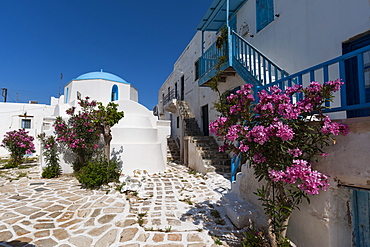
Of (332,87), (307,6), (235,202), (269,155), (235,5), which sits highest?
(235,5)

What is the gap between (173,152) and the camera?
1373 cm

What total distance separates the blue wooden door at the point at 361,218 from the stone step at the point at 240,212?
4.88 ft

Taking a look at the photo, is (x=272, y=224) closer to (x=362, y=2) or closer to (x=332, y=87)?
(x=332, y=87)

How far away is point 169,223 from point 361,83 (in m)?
3.73

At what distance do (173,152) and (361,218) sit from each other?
12.0m

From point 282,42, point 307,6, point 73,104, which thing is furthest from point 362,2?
point 73,104

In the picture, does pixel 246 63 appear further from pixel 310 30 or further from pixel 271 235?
pixel 271 235

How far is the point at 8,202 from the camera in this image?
15.9 ft

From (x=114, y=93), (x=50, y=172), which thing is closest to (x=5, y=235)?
(x=50, y=172)

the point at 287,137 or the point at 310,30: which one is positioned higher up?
the point at 310,30

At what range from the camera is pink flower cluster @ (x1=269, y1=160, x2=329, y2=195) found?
1987 millimetres

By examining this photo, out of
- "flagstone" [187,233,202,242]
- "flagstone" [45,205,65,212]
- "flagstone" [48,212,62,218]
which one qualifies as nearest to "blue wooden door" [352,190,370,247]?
"flagstone" [187,233,202,242]

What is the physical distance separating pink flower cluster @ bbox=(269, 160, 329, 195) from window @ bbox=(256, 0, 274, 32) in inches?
224

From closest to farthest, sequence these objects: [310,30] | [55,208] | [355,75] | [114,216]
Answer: [355,75] → [114,216] → [55,208] → [310,30]
